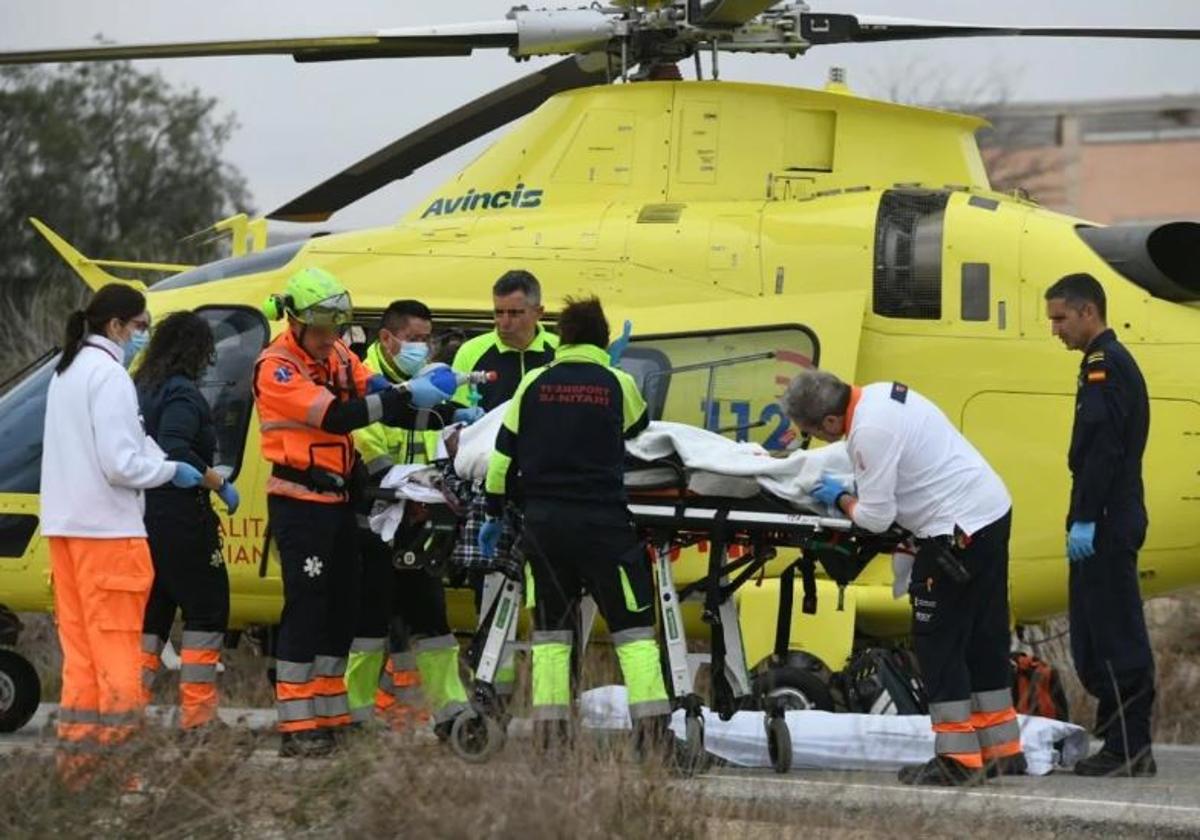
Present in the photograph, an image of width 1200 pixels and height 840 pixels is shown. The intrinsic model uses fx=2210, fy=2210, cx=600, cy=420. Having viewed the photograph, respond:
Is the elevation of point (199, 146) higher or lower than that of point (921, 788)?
higher

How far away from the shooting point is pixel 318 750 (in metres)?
8.70

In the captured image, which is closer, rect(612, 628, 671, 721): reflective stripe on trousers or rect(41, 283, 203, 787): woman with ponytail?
rect(41, 283, 203, 787): woman with ponytail

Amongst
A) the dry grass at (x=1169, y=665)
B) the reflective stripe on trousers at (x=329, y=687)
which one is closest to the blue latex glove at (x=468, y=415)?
the reflective stripe on trousers at (x=329, y=687)

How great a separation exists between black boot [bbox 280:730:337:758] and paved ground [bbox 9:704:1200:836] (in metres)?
0.34

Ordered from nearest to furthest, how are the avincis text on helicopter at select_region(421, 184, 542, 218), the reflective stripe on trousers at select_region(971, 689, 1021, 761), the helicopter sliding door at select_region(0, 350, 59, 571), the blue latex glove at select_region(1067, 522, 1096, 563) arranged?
the reflective stripe on trousers at select_region(971, 689, 1021, 761) < the blue latex glove at select_region(1067, 522, 1096, 563) < the helicopter sliding door at select_region(0, 350, 59, 571) < the avincis text on helicopter at select_region(421, 184, 542, 218)

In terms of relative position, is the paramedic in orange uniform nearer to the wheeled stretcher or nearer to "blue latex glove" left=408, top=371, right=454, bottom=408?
"blue latex glove" left=408, top=371, right=454, bottom=408

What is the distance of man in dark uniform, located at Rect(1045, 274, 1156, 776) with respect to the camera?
8867 mm

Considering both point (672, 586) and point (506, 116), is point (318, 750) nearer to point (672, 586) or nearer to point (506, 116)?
point (672, 586)

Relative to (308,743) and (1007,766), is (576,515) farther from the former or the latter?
(1007,766)

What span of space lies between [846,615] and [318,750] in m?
2.70

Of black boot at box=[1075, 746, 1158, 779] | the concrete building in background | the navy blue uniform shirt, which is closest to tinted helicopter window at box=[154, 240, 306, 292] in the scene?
the navy blue uniform shirt

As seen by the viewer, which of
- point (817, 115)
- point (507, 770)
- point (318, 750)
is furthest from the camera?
point (817, 115)

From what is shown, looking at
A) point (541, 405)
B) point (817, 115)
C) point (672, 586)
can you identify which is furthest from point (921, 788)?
point (817, 115)

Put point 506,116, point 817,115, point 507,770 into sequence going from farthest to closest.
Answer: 1. point 506,116
2. point 817,115
3. point 507,770
